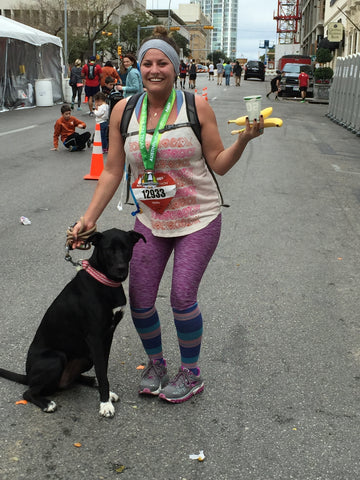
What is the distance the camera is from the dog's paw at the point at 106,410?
313cm

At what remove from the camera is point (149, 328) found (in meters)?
3.32

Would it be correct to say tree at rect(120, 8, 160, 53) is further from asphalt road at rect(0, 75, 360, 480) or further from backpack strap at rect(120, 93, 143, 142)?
backpack strap at rect(120, 93, 143, 142)

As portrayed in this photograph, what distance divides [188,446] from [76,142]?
1110 centimetres

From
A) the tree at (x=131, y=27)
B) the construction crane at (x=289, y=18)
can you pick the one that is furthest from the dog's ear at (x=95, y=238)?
the construction crane at (x=289, y=18)

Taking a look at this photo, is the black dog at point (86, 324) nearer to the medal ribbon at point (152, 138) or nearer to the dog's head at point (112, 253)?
the dog's head at point (112, 253)

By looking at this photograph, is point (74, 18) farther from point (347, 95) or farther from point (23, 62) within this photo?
point (347, 95)

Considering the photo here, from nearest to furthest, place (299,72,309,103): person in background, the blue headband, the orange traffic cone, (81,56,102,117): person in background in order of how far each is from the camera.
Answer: the blue headband < the orange traffic cone < (81,56,102,117): person in background < (299,72,309,103): person in background

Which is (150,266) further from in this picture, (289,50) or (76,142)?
(289,50)

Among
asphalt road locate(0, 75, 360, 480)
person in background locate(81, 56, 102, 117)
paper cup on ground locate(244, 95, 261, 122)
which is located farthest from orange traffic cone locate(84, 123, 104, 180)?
person in background locate(81, 56, 102, 117)

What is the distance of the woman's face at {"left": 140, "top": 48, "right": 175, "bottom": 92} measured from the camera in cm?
305

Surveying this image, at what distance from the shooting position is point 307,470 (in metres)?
2.78

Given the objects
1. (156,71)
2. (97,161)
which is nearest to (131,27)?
(97,161)

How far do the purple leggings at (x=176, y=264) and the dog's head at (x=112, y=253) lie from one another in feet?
0.52

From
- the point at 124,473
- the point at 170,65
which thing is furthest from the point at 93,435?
the point at 170,65
